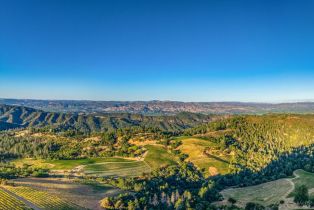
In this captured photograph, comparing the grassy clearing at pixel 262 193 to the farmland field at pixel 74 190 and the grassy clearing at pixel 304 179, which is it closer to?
the grassy clearing at pixel 304 179

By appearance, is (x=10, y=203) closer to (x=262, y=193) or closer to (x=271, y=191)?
(x=262, y=193)

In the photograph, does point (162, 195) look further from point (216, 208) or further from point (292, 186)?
point (292, 186)

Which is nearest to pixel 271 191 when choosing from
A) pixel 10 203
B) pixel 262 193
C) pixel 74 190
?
pixel 262 193

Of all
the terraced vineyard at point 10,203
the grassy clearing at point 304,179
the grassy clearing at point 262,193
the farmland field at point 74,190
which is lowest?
the grassy clearing at point 262,193

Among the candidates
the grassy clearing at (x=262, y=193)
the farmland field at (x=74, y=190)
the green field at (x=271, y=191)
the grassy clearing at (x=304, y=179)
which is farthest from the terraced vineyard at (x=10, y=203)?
the grassy clearing at (x=304, y=179)

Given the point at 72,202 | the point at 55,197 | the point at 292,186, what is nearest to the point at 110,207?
the point at 72,202

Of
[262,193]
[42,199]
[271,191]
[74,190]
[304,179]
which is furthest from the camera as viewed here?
[304,179]

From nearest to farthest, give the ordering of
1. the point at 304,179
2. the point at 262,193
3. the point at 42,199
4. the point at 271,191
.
→ the point at 42,199, the point at 271,191, the point at 262,193, the point at 304,179
